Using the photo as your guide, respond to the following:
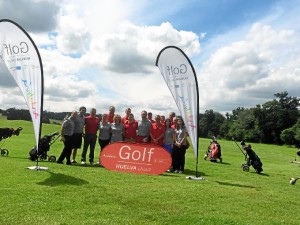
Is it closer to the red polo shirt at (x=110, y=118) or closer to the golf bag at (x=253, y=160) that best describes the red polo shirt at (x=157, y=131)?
the red polo shirt at (x=110, y=118)

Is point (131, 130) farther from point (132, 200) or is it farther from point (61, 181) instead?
point (132, 200)

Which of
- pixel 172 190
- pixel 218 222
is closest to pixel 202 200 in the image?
pixel 172 190

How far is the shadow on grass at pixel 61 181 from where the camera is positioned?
30.6ft

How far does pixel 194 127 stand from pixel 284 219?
15.5 ft

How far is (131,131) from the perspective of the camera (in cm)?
1359

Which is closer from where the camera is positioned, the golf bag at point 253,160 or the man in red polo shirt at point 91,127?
the man in red polo shirt at point 91,127

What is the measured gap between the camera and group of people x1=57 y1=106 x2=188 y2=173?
1324 cm

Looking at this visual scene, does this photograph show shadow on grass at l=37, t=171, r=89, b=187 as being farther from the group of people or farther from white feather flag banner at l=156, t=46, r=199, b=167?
white feather flag banner at l=156, t=46, r=199, b=167

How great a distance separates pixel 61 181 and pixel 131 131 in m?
4.40

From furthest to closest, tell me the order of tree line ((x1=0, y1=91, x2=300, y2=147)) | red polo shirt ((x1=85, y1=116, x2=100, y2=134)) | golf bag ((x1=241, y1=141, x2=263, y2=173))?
tree line ((x1=0, y1=91, x2=300, y2=147))
golf bag ((x1=241, y1=141, x2=263, y2=173))
red polo shirt ((x1=85, y1=116, x2=100, y2=134))

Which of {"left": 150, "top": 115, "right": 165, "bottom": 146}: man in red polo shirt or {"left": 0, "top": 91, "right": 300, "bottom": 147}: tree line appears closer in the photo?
{"left": 150, "top": 115, "right": 165, "bottom": 146}: man in red polo shirt

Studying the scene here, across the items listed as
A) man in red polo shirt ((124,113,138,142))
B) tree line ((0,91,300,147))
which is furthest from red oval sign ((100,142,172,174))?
tree line ((0,91,300,147))

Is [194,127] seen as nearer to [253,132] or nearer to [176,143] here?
[176,143]

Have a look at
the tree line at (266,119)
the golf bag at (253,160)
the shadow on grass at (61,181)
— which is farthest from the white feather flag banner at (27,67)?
the tree line at (266,119)
